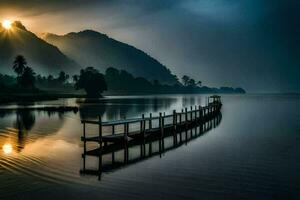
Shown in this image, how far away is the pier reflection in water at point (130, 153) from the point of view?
21777mm

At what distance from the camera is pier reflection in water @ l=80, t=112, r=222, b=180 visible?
857 inches

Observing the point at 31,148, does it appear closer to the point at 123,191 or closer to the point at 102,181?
the point at 102,181

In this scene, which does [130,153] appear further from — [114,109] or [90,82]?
[90,82]

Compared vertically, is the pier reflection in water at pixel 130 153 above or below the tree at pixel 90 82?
below

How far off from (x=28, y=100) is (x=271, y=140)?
333ft

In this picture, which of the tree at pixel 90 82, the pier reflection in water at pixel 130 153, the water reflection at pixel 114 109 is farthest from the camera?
the tree at pixel 90 82

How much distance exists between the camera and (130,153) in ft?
88.4

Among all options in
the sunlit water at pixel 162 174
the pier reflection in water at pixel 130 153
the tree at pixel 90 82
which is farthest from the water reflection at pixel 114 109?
the tree at pixel 90 82

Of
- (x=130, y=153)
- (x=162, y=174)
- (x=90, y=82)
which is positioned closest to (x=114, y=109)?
(x=130, y=153)

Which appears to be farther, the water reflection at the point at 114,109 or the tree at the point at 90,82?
the tree at the point at 90,82

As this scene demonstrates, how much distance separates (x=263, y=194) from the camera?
16688 mm

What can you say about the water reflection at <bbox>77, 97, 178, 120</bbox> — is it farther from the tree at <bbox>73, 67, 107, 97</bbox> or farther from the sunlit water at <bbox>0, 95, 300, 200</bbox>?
the tree at <bbox>73, 67, 107, 97</bbox>

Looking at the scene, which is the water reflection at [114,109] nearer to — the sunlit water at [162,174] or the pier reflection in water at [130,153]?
the pier reflection in water at [130,153]

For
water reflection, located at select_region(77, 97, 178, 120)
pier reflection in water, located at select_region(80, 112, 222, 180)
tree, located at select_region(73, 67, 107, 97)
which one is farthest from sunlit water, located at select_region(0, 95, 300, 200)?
tree, located at select_region(73, 67, 107, 97)
